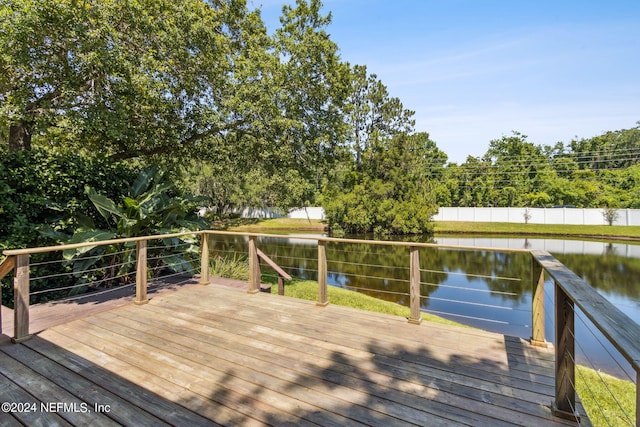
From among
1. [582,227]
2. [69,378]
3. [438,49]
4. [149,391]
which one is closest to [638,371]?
[149,391]

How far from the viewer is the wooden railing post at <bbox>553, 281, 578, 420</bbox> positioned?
5.96ft

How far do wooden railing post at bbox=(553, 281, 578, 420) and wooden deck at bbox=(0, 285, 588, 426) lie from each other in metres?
0.09

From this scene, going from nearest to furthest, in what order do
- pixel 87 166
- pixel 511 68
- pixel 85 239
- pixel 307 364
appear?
1. pixel 307 364
2. pixel 85 239
3. pixel 87 166
4. pixel 511 68

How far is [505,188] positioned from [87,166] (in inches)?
1256

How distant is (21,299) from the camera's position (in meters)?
3.01

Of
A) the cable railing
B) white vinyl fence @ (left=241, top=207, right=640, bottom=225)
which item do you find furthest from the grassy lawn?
white vinyl fence @ (left=241, top=207, right=640, bottom=225)

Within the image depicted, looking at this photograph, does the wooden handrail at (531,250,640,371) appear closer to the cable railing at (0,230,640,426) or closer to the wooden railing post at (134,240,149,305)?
the cable railing at (0,230,640,426)

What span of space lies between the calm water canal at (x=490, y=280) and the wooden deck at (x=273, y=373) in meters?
1.17

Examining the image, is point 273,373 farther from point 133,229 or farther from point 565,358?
point 133,229

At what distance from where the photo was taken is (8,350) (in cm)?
285

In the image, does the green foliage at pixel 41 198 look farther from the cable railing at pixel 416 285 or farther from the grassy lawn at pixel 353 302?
the grassy lawn at pixel 353 302

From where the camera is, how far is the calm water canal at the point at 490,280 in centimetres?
619

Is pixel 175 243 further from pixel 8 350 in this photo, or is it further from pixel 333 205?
pixel 333 205

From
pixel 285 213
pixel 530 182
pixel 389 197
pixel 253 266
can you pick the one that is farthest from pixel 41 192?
pixel 530 182
